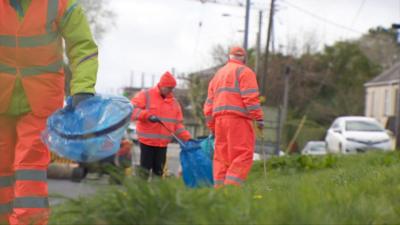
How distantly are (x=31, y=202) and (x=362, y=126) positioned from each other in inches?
995

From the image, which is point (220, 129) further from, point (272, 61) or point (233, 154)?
point (272, 61)

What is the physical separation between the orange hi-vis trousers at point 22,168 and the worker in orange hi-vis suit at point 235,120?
4034 millimetres

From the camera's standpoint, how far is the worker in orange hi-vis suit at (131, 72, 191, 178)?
37.9 feet

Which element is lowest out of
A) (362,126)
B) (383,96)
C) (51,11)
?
(383,96)

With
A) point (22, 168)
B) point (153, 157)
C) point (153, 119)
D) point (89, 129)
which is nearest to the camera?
point (89, 129)

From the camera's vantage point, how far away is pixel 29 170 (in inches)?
204

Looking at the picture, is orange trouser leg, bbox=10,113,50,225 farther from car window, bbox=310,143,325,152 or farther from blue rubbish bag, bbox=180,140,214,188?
car window, bbox=310,143,325,152

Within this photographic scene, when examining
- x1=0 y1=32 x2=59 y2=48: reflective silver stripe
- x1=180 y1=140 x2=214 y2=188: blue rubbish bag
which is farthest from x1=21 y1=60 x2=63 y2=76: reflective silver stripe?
x1=180 y1=140 x2=214 y2=188: blue rubbish bag

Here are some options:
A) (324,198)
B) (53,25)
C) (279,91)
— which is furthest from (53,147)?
(279,91)

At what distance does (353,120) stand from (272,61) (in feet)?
130

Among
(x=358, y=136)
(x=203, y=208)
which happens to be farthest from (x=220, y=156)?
(x=358, y=136)

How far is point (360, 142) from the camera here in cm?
2834

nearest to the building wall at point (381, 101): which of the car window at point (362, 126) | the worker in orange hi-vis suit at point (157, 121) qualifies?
the car window at point (362, 126)

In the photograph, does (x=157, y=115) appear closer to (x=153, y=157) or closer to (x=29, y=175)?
(x=153, y=157)
